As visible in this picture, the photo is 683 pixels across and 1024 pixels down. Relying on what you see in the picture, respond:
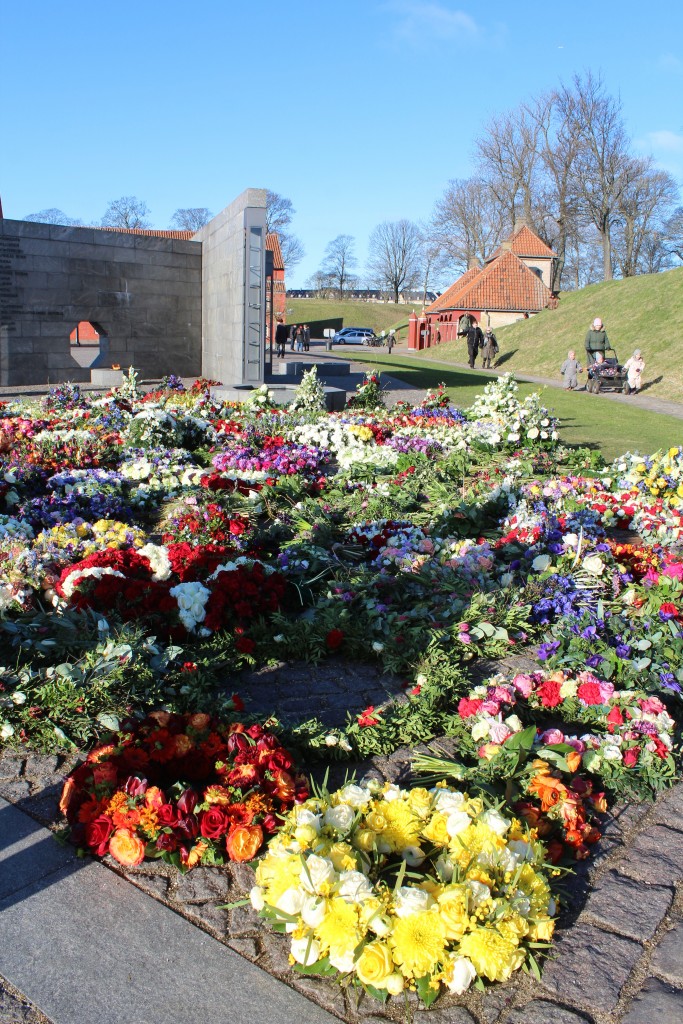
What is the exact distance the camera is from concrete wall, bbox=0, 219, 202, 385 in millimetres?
17578

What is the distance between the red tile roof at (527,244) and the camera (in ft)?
190

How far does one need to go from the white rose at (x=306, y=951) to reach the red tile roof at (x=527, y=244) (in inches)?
2338

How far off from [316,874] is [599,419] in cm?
1317

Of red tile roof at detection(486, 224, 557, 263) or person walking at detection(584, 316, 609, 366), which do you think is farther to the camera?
red tile roof at detection(486, 224, 557, 263)

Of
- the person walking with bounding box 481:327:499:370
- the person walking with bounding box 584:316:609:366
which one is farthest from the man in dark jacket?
the person walking with bounding box 584:316:609:366

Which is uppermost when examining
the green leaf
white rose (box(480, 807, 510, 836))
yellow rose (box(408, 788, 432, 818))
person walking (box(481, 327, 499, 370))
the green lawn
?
person walking (box(481, 327, 499, 370))

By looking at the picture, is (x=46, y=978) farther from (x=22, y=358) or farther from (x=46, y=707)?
(x=22, y=358)

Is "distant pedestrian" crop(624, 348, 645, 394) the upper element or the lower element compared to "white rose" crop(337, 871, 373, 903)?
upper

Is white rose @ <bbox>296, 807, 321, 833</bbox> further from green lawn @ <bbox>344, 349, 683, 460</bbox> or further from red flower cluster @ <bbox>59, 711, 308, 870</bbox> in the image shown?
green lawn @ <bbox>344, 349, 683, 460</bbox>

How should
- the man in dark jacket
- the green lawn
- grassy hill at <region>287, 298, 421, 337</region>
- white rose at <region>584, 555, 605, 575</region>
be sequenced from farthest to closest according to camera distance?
grassy hill at <region>287, 298, 421, 337</region> → the man in dark jacket → the green lawn → white rose at <region>584, 555, 605, 575</region>

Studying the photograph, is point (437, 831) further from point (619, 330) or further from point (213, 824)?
point (619, 330)

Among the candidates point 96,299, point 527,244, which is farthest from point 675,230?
point 96,299

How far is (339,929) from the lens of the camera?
7.49 ft

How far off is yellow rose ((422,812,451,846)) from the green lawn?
7926mm
